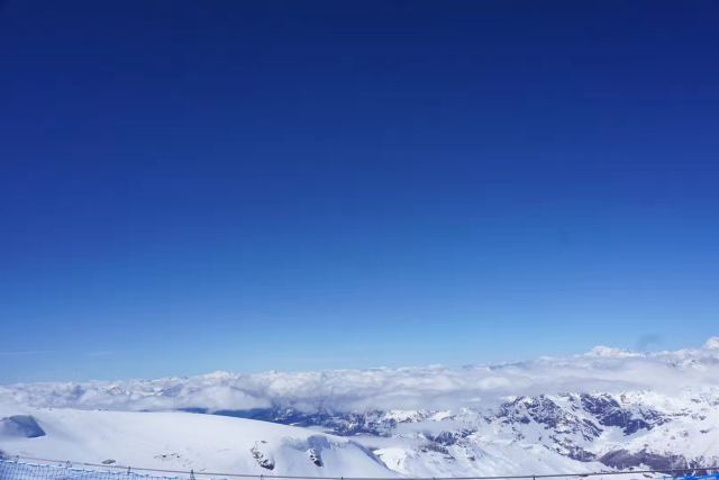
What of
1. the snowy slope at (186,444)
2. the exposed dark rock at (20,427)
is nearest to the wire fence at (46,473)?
the snowy slope at (186,444)

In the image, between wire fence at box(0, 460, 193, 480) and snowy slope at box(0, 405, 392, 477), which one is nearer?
wire fence at box(0, 460, 193, 480)

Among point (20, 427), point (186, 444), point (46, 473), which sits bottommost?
point (186, 444)

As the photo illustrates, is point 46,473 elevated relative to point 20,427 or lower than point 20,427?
elevated

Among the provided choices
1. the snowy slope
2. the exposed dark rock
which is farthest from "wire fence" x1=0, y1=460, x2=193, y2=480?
the exposed dark rock

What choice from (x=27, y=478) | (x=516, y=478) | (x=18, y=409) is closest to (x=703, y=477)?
(x=516, y=478)

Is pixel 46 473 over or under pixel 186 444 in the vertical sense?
over

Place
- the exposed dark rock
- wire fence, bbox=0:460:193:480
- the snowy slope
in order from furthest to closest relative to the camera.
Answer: the snowy slope, the exposed dark rock, wire fence, bbox=0:460:193:480

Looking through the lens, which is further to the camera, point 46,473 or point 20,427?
point 20,427

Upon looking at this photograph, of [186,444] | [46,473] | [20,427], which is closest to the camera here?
[46,473]

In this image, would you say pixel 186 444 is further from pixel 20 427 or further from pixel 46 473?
pixel 46 473

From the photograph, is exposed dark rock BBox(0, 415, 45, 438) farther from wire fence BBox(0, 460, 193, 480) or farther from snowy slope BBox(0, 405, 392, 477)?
wire fence BBox(0, 460, 193, 480)

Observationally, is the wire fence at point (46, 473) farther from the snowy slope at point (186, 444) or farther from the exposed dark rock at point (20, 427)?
the exposed dark rock at point (20, 427)

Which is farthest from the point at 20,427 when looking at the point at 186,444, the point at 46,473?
the point at 46,473

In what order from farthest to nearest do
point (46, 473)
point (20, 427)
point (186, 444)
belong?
point (186, 444), point (20, 427), point (46, 473)
